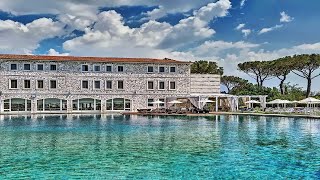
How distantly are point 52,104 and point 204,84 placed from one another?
Result: 18.2 metres

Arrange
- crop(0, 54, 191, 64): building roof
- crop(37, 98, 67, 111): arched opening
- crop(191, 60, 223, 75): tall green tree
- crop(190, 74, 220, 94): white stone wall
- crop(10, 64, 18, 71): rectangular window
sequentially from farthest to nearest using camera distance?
crop(191, 60, 223, 75): tall green tree, crop(190, 74, 220, 94): white stone wall, crop(37, 98, 67, 111): arched opening, crop(0, 54, 191, 64): building roof, crop(10, 64, 18, 71): rectangular window

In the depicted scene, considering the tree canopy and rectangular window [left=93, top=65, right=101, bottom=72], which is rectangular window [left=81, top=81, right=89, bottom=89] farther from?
the tree canopy

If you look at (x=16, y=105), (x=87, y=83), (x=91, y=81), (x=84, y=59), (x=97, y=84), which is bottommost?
(x=16, y=105)

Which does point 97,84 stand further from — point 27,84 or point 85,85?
point 27,84

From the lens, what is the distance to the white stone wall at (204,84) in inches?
1948

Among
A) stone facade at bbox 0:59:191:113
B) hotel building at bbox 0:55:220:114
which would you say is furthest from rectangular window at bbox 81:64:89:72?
stone facade at bbox 0:59:191:113

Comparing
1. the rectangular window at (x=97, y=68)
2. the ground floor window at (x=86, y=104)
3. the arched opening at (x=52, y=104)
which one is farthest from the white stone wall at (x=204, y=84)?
the arched opening at (x=52, y=104)

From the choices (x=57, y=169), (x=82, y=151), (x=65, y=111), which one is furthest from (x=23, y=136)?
(x=65, y=111)

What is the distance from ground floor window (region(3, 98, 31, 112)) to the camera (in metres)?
43.8

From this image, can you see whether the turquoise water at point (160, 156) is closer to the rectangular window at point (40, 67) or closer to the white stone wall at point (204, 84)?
the rectangular window at point (40, 67)

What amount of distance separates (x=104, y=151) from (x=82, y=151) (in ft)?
2.56

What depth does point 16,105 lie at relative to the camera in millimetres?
44062

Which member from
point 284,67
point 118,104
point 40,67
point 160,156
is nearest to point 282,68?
point 284,67

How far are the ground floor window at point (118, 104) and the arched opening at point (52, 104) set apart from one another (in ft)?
16.3
